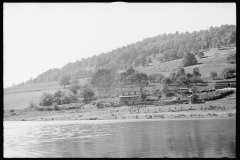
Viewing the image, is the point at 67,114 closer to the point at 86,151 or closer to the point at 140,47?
the point at 86,151

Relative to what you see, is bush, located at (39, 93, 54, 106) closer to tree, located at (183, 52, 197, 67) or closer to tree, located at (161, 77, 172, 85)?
tree, located at (161, 77, 172, 85)

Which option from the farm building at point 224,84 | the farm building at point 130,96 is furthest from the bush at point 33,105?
the farm building at point 224,84

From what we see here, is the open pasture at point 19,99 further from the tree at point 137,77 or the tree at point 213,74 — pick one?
the tree at point 213,74

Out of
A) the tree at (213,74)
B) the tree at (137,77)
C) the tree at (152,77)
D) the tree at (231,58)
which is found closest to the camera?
the tree at (213,74)

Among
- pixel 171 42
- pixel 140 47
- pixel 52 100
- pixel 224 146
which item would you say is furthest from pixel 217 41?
pixel 224 146

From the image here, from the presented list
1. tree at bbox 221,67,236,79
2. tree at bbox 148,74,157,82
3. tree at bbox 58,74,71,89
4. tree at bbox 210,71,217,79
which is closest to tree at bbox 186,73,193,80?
tree at bbox 210,71,217,79

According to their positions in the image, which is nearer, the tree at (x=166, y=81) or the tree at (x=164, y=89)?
the tree at (x=164, y=89)
